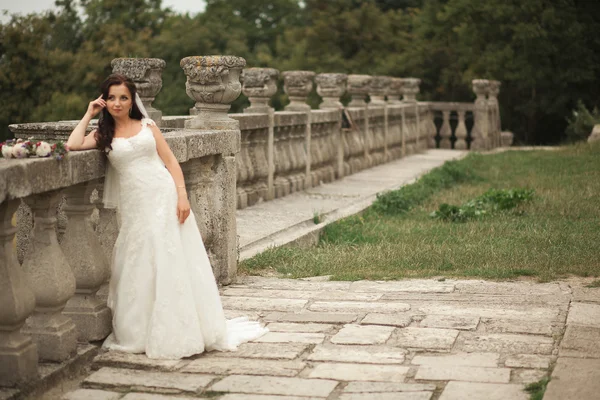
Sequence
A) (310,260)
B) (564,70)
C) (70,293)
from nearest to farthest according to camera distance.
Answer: (70,293) < (310,260) < (564,70)

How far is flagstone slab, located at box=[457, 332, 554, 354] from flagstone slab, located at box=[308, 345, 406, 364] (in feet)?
1.31

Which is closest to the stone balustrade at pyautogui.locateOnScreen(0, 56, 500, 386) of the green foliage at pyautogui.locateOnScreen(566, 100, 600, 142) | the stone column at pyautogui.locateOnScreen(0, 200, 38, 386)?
the stone column at pyautogui.locateOnScreen(0, 200, 38, 386)

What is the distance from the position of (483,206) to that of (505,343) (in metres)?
6.43

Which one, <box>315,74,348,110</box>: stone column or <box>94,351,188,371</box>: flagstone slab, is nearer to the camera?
<box>94,351,188,371</box>: flagstone slab

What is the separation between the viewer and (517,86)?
31.0 metres

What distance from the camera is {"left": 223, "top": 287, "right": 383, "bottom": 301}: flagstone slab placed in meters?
6.89

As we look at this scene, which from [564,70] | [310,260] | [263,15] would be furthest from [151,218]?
[263,15]

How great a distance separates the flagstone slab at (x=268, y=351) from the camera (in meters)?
5.34

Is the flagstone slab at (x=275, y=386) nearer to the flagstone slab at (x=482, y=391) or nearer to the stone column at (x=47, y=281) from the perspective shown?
the flagstone slab at (x=482, y=391)

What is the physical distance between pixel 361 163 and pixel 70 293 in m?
13.9

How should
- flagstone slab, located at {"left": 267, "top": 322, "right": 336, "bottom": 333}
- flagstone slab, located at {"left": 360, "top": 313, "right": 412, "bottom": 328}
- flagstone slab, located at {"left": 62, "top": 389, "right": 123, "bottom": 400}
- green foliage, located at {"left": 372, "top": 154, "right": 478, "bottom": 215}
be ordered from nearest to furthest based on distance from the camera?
flagstone slab, located at {"left": 62, "top": 389, "right": 123, "bottom": 400} < flagstone slab, located at {"left": 267, "top": 322, "right": 336, "bottom": 333} < flagstone slab, located at {"left": 360, "top": 313, "right": 412, "bottom": 328} < green foliage, located at {"left": 372, "top": 154, "right": 478, "bottom": 215}

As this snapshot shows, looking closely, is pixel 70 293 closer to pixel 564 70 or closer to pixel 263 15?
pixel 564 70

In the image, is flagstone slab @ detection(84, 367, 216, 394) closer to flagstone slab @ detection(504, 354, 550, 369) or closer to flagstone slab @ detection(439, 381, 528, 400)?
flagstone slab @ detection(439, 381, 528, 400)

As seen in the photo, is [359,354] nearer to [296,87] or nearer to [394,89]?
[296,87]
